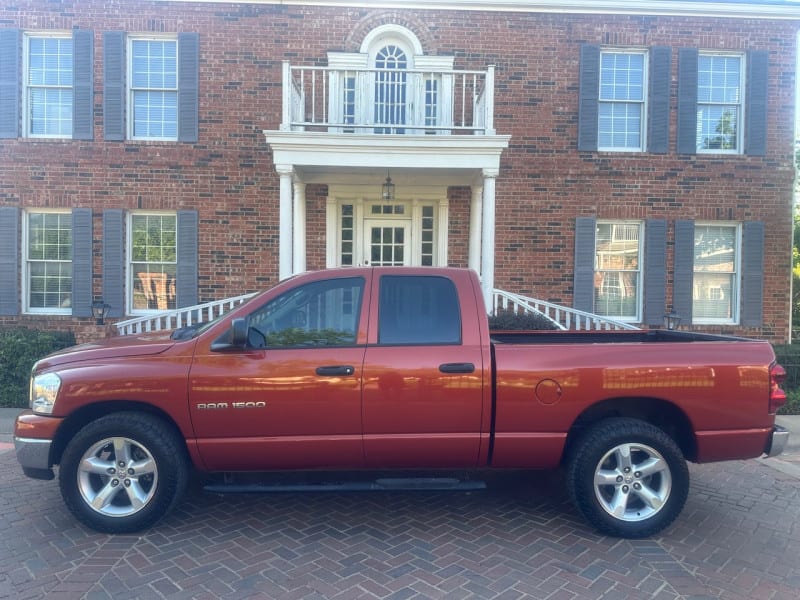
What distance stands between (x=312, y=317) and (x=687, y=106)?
30.1ft

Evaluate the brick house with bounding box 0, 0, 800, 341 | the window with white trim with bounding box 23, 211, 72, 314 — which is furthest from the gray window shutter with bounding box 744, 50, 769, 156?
the window with white trim with bounding box 23, 211, 72, 314

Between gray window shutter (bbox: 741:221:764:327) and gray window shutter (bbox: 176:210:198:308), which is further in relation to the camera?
gray window shutter (bbox: 741:221:764:327)

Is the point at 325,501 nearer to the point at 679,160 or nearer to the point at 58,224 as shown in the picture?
the point at 58,224

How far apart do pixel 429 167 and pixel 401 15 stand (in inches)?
129

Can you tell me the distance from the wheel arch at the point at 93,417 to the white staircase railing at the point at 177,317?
462 cm

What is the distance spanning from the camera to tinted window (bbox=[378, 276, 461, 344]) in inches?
163

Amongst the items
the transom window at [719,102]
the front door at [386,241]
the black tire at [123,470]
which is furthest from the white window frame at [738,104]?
the black tire at [123,470]

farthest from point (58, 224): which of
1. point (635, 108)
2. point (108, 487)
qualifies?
point (635, 108)

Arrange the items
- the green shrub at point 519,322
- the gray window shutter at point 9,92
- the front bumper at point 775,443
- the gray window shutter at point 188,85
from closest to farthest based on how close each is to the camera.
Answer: the front bumper at point 775,443 → the green shrub at point 519,322 → the gray window shutter at point 9,92 → the gray window shutter at point 188,85

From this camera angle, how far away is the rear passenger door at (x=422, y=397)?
400 cm

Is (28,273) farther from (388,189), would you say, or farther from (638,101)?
(638,101)

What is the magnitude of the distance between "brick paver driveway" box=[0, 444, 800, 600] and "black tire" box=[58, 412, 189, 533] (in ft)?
0.51

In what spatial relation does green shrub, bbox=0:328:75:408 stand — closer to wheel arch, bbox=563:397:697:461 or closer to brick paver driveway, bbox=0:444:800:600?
brick paver driveway, bbox=0:444:800:600

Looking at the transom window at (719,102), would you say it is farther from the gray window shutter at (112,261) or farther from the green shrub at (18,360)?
the green shrub at (18,360)
